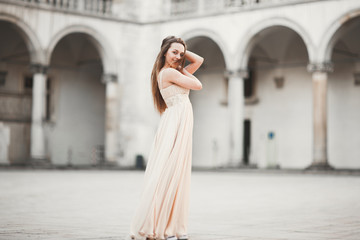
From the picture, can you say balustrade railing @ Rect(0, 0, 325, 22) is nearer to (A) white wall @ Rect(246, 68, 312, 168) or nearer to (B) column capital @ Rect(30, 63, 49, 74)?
(B) column capital @ Rect(30, 63, 49, 74)

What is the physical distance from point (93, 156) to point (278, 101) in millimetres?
9423

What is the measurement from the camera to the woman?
186 inches

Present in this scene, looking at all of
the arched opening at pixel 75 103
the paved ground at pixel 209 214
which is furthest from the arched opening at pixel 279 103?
the paved ground at pixel 209 214

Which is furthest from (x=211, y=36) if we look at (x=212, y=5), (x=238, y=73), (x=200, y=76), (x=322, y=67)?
(x=200, y=76)

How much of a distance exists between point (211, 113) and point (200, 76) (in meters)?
1.96

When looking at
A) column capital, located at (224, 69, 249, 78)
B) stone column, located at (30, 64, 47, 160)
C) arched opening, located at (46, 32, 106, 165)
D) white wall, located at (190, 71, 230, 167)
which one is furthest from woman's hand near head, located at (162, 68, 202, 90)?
white wall, located at (190, 71, 230, 167)

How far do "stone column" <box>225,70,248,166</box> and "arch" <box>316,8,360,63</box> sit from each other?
3.39m

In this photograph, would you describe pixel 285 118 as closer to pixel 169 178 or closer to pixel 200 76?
pixel 200 76

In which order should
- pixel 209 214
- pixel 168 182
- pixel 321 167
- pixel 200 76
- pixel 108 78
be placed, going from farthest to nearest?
pixel 200 76 → pixel 108 78 → pixel 321 167 → pixel 209 214 → pixel 168 182

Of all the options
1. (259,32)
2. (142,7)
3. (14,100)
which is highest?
(142,7)

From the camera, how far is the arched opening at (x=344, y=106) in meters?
24.9

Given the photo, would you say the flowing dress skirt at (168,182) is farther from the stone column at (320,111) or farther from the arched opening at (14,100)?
the arched opening at (14,100)

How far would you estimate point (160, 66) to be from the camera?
5113 mm

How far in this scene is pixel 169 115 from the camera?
5.00 meters
